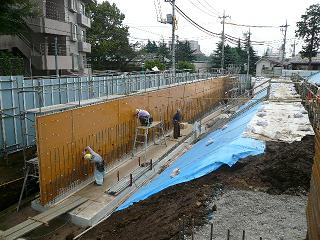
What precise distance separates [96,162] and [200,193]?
4.54 m

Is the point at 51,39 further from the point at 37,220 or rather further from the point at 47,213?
the point at 37,220

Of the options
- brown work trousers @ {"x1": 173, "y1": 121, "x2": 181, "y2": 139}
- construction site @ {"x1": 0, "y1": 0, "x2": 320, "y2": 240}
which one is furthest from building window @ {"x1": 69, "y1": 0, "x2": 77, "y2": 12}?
brown work trousers @ {"x1": 173, "y1": 121, "x2": 181, "y2": 139}

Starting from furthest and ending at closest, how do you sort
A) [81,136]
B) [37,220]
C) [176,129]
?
[176,129] → [81,136] → [37,220]

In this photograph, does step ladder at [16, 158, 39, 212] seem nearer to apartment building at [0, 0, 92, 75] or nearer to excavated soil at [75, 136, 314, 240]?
excavated soil at [75, 136, 314, 240]

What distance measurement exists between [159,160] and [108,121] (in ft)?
9.68

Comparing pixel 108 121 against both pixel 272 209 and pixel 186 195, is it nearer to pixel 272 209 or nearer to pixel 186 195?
pixel 186 195

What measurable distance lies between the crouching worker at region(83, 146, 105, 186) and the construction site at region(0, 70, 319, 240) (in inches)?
9.5

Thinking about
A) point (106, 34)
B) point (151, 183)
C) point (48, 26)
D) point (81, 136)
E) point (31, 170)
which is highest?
point (106, 34)

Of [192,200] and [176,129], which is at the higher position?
[192,200]

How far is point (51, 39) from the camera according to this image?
26.4 meters

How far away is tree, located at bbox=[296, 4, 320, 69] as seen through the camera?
57.8m

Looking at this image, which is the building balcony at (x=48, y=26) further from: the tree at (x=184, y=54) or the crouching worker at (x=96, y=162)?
the tree at (x=184, y=54)

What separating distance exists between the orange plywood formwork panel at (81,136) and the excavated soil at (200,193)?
2.45 m

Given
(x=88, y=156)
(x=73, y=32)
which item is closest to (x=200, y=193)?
(x=88, y=156)
